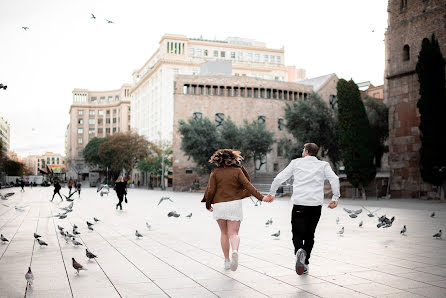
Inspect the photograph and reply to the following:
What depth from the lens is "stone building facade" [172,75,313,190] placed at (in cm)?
5794

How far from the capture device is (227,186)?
6434 mm

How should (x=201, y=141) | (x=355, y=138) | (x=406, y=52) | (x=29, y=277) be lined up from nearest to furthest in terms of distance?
(x=29, y=277) < (x=406, y=52) < (x=355, y=138) < (x=201, y=141)

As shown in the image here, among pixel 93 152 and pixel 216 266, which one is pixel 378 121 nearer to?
pixel 216 266

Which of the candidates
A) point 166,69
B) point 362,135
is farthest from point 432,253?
point 166,69

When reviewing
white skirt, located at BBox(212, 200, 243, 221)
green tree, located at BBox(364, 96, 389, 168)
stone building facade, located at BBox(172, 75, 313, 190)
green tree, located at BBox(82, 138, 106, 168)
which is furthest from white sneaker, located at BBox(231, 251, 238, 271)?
green tree, located at BBox(82, 138, 106, 168)

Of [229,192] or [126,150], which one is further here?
[126,150]

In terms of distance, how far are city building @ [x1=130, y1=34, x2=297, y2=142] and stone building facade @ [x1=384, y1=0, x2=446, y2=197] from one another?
46.7 m

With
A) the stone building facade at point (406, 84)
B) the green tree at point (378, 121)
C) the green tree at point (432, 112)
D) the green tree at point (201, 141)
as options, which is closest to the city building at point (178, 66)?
the green tree at point (201, 141)

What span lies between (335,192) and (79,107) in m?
132

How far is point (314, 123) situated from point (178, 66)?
45.4m

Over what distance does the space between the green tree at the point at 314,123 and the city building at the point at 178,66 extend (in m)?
34.6

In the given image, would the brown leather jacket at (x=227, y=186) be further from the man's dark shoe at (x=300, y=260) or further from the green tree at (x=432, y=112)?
the green tree at (x=432, y=112)

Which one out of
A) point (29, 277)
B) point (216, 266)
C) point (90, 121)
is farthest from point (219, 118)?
point (90, 121)

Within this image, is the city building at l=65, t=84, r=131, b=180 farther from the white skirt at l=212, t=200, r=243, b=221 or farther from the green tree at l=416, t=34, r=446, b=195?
the white skirt at l=212, t=200, r=243, b=221
